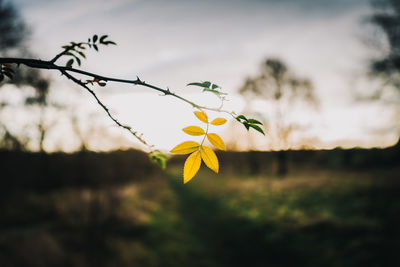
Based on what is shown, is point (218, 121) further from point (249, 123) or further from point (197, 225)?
A: point (197, 225)

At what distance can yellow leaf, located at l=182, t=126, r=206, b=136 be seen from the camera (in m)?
0.65

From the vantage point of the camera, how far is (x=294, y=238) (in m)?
9.65

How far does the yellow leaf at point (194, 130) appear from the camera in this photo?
2.13 feet

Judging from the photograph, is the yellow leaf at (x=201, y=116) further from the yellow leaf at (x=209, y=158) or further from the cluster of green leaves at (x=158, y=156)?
the cluster of green leaves at (x=158, y=156)

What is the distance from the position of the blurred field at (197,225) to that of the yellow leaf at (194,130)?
894cm

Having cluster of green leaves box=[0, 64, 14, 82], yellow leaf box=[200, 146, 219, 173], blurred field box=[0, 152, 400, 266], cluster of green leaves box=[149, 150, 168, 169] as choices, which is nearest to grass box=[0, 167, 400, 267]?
blurred field box=[0, 152, 400, 266]

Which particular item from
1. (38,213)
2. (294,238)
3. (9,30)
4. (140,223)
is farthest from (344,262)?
(38,213)

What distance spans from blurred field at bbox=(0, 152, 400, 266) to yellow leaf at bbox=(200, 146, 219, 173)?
8876mm

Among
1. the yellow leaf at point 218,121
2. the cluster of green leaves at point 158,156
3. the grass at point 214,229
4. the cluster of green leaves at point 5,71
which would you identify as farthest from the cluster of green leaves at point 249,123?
the grass at point 214,229

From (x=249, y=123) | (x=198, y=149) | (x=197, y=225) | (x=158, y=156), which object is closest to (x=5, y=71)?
(x=158, y=156)

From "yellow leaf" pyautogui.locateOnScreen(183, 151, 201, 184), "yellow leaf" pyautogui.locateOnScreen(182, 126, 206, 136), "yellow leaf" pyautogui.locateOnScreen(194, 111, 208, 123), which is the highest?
"yellow leaf" pyautogui.locateOnScreen(194, 111, 208, 123)

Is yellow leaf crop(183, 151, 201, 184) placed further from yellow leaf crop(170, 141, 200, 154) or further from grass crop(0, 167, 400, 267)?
grass crop(0, 167, 400, 267)

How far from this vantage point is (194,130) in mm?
651

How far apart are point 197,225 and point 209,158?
14.3 meters
